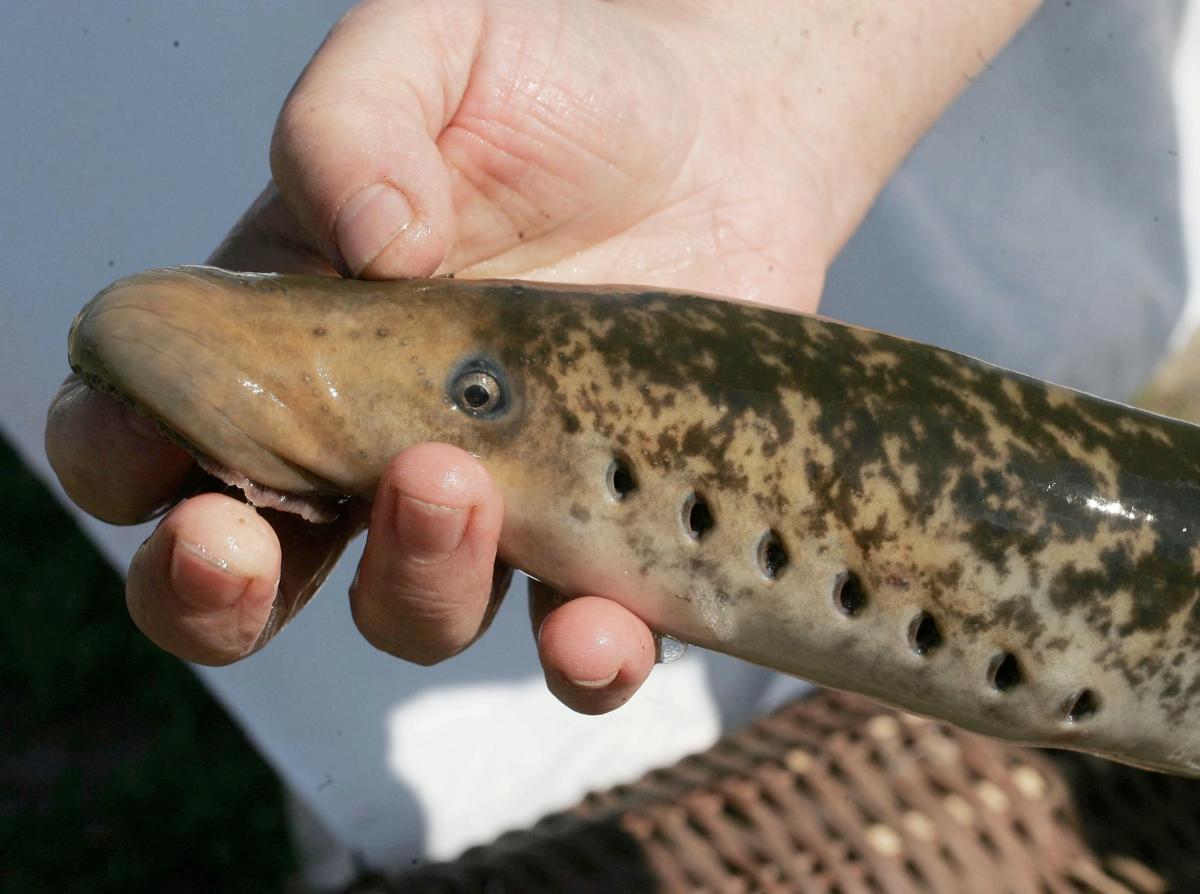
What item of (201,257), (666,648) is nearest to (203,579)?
(666,648)

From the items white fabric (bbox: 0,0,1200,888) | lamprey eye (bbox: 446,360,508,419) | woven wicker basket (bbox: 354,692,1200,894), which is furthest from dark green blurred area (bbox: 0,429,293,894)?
lamprey eye (bbox: 446,360,508,419)

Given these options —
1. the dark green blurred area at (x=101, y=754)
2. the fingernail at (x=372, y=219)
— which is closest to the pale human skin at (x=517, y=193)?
the fingernail at (x=372, y=219)

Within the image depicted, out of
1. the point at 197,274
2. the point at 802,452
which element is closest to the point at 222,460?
the point at 197,274

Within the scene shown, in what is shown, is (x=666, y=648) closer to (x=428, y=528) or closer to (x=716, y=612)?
(x=716, y=612)

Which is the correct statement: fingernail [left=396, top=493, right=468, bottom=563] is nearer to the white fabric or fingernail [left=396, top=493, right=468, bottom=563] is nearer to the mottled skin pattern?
the mottled skin pattern

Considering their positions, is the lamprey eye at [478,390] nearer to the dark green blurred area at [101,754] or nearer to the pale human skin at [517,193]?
the pale human skin at [517,193]
